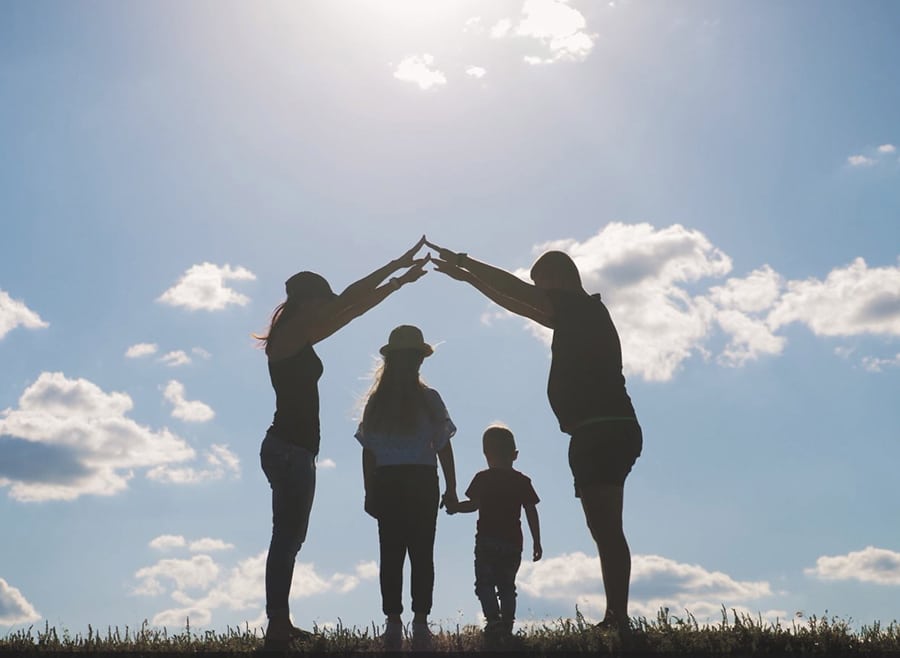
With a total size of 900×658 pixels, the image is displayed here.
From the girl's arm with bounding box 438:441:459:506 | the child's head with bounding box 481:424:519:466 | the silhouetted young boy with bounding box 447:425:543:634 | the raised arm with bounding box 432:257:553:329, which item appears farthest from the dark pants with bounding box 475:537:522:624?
the raised arm with bounding box 432:257:553:329

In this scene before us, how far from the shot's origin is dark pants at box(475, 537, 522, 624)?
1055 cm

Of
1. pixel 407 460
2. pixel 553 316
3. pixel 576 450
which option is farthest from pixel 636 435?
pixel 407 460

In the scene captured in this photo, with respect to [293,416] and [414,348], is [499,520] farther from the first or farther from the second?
[293,416]

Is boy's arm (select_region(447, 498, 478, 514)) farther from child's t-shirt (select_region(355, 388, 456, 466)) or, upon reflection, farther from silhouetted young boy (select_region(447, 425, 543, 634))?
child's t-shirt (select_region(355, 388, 456, 466))

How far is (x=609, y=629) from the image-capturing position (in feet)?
27.7

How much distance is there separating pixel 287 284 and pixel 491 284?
6.50 ft

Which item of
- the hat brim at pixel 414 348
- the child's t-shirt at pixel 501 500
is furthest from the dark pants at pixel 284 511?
the child's t-shirt at pixel 501 500

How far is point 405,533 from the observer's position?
8.41 meters

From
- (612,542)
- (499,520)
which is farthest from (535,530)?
(612,542)

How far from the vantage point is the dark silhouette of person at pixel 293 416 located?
335 inches

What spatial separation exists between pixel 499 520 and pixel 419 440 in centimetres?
244

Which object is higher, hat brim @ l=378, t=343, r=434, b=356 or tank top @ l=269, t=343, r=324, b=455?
hat brim @ l=378, t=343, r=434, b=356

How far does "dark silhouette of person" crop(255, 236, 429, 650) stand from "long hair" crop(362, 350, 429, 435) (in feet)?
1.75

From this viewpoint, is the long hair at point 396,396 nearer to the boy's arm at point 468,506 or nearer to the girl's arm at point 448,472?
the girl's arm at point 448,472
